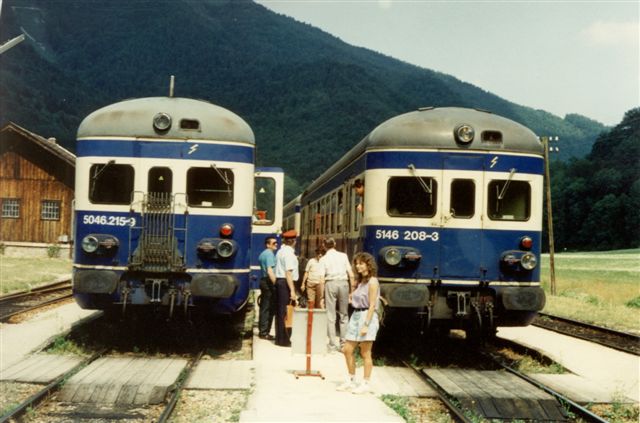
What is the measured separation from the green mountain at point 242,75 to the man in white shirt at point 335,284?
5780 centimetres

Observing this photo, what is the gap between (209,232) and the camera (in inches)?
455

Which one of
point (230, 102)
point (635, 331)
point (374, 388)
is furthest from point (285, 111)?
point (374, 388)

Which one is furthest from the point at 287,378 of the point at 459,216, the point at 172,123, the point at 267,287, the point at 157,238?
the point at 172,123

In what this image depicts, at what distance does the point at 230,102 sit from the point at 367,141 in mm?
97727

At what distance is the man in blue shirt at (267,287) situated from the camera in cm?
1320

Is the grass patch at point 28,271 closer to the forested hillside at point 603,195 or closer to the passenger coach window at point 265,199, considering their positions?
the passenger coach window at point 265,199

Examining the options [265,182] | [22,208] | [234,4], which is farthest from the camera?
[234,4]

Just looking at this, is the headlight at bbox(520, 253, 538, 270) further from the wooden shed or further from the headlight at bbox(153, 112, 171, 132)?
the wooden shed

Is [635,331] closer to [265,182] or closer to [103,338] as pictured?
[265,182]

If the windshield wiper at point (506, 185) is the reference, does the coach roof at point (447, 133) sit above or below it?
above

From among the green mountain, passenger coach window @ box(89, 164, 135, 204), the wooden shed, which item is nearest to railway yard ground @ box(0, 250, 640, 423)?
passenger coach window @ box(89, 164, 135, 204)

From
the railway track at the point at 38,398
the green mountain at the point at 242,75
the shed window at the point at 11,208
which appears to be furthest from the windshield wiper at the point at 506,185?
the green mountain at the point at 242,75

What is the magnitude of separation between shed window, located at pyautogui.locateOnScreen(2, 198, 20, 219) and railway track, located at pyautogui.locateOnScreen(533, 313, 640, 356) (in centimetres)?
2814

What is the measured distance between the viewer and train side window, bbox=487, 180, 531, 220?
38.1 ft
